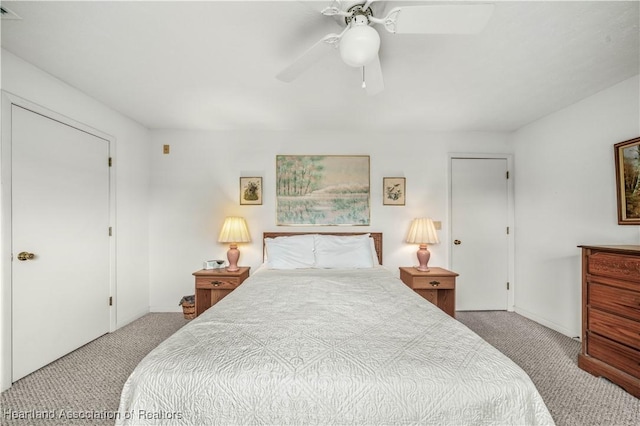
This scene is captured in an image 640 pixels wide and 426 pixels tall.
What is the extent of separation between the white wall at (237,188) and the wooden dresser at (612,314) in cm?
156

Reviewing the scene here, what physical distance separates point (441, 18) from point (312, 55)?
2.22 ft

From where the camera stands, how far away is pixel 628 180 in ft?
7.67

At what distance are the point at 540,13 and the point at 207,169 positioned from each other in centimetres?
347

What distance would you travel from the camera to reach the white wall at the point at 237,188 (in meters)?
3.62

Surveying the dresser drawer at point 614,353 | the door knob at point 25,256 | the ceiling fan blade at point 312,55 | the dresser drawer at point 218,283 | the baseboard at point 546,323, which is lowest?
the baseboard at point 546,323

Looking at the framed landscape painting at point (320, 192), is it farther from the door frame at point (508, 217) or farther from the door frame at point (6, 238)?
the door frame at point (6, 238)

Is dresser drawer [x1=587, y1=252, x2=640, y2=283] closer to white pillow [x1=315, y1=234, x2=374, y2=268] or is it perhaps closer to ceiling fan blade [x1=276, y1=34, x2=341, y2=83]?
white pillow [x1=315, y1=234, x2=374, y2=268]

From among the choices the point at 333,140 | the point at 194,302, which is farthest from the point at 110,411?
the point at 333,140

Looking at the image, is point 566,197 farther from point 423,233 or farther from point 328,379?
point 328,379

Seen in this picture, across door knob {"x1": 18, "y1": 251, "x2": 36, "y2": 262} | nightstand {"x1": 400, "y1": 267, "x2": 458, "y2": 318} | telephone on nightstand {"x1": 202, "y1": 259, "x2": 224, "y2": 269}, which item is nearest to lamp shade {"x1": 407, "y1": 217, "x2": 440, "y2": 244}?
nightstand {"x1": 400, "y1": 267, "x2": 458, "y2": 318}

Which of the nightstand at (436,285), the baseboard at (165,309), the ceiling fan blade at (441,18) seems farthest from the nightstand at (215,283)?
the ceiling fan blade at (441,18)

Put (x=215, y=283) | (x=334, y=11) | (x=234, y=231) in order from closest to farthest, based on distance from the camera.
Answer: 1. (x=334, y=11)
2. (x=215, y=283)
3. (x=234, y=231)

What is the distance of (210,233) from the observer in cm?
361

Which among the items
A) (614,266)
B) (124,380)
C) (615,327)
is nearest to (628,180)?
(614,266)
